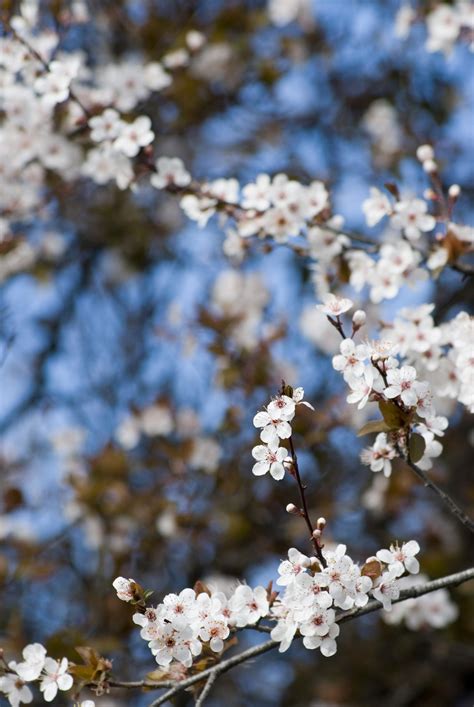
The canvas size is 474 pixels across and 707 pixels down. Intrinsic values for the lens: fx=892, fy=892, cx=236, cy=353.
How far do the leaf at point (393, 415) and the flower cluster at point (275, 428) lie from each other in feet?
0.76

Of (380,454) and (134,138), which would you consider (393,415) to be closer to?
(380,454)

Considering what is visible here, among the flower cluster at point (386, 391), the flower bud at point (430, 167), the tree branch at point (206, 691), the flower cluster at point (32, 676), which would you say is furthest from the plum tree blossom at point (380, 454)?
the flower bud at point (430, 167)

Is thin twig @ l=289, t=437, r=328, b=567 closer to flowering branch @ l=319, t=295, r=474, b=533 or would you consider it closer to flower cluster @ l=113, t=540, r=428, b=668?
flower cluster @ l=113, t=540, r=428, b=668

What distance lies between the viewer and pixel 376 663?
17.4ft

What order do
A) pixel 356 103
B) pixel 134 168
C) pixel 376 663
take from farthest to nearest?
pixel 356 103
pixel 376 663
pixel 134 168

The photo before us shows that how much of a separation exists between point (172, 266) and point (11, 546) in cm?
209

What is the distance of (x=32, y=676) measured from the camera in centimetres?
208

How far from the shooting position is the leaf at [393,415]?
2064mm

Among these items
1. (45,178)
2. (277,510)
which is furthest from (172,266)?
(277,510)

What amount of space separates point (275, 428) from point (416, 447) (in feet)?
1.28

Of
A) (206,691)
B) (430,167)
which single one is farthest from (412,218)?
(206,691)

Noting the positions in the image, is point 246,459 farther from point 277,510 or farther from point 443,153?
point 443,153

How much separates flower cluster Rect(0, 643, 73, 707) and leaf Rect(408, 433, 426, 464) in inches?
37.3

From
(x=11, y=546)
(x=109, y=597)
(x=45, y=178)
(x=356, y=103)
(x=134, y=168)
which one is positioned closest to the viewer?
(x=134, y=168)
